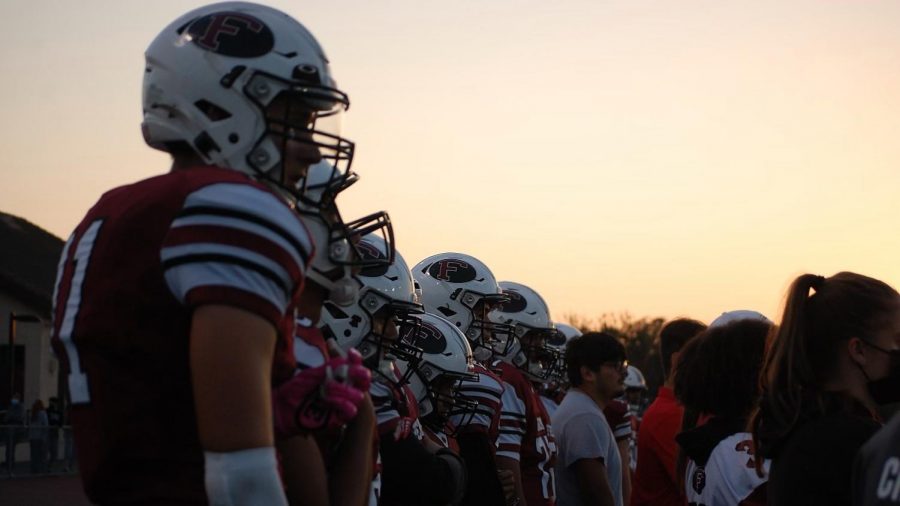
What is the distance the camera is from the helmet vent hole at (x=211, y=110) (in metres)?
2.99

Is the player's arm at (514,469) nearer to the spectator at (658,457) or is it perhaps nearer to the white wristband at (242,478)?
the spectator at (658,457)

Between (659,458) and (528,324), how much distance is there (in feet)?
12.9

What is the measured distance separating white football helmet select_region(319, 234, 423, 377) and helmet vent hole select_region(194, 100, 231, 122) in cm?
219

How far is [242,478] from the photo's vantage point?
7.79ft

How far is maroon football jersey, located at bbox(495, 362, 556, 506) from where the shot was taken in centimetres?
817

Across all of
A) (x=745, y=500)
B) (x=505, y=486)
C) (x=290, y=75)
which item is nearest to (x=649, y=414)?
(x=505, y=486)

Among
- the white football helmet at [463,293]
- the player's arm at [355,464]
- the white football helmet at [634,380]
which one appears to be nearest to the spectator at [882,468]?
the player's arm at [355,464]

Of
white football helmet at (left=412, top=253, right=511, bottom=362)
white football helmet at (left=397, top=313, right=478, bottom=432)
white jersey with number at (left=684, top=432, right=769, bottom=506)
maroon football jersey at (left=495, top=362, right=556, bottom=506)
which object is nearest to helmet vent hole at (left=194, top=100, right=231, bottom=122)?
white jersey with number at (left=684, top=432, right=769, bottom=506)

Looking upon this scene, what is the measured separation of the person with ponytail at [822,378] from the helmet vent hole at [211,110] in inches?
74.8

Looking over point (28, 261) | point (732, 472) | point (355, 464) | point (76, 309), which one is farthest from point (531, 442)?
point (28, 261)

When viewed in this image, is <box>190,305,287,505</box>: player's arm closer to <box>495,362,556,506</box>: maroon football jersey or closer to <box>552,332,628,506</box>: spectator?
<box>552,332,628,506</box>: spectator

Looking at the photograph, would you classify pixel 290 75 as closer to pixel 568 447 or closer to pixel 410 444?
pixel 410 444

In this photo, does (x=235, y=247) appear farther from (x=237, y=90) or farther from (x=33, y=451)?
(x=33, y=451)

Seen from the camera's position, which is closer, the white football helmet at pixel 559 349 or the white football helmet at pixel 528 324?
the white football helmet at pixel 528 324
